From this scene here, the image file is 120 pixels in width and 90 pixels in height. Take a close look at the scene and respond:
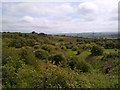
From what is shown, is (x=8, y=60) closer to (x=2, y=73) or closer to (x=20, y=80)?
(x=2, y=73)

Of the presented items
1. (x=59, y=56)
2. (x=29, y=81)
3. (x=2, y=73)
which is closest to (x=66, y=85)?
(x=29, y=81)

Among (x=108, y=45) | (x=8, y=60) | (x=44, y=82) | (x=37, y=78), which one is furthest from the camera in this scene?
(x=108, y=45)

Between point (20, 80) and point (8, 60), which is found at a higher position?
point (8, 60)

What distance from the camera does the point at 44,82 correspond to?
4078 mm

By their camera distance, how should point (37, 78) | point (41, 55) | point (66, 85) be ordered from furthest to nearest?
point (41, 55) < point (37, 78) < point (66, 85)

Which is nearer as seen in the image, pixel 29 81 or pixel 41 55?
pixel 29 81

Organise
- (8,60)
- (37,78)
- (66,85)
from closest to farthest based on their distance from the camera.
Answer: (66,85), (37,78), (8,60)

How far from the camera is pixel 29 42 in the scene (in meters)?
27.2

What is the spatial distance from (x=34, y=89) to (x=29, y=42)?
24.2 meters

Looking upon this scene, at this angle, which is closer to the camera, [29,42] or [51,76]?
[51,76]

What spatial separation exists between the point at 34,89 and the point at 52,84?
61 cm

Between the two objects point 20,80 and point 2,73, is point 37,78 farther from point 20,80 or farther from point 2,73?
point 2,73

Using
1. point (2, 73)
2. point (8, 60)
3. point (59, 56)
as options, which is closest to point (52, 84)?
point (2, 73)

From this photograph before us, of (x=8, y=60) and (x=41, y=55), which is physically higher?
(x=8, y=60)
